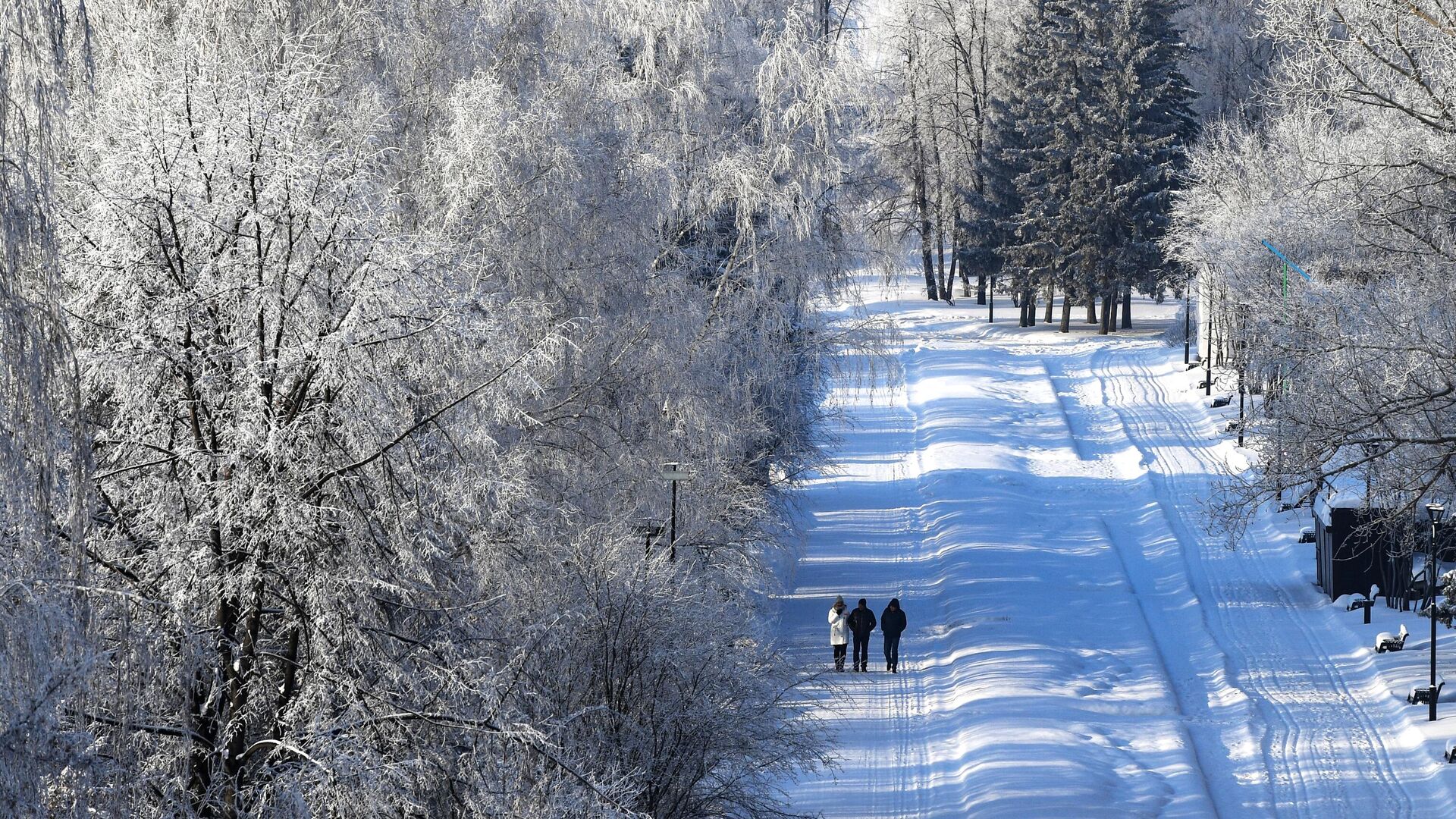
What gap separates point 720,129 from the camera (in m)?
19.7

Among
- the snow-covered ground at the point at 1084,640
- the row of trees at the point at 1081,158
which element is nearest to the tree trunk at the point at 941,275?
the row of trees at the point at 1081,158

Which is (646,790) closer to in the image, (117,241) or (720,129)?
(117,241)

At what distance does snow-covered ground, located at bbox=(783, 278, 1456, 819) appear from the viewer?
1498 cm

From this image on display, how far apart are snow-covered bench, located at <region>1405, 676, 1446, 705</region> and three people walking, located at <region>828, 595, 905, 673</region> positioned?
233 inches

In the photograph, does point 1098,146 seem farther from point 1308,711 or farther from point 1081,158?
point 1308,711

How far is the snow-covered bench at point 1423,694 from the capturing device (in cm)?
1622

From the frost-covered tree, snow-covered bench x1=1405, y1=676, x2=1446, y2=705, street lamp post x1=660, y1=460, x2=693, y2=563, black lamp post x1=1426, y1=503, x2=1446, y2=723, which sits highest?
the frost-covered tree

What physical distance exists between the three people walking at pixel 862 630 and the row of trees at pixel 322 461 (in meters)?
3.70

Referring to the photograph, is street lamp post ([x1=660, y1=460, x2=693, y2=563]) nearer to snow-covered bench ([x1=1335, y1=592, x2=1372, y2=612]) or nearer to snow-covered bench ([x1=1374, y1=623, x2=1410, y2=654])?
snow-covered bench ([x1=1374, y1=623, x2=1410, y2=654])

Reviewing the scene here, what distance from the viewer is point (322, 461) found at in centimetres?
755

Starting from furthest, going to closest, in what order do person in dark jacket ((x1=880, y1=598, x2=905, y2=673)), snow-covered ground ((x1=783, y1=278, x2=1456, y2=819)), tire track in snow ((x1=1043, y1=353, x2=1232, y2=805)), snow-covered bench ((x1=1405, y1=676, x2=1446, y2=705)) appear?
person in dark jacket ((x1=880, y1=598, x2=905, y2=673)) → tire track in snow ((x1=1043, y1=353, x2=1232, y2=805)) → snow-covered bench ((x1=1405, y1=676, x2=1446, y2=705)) → snow-covered ground ((x1=783, y1=278, x2=1456, y2=819))

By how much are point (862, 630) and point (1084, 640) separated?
3554 mm

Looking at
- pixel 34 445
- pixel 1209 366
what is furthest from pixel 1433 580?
pixel 1209 366

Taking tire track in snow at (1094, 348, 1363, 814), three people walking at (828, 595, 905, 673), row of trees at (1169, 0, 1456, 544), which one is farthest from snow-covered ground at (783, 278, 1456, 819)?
row of trees at (1169, 0, 1456, 544)
